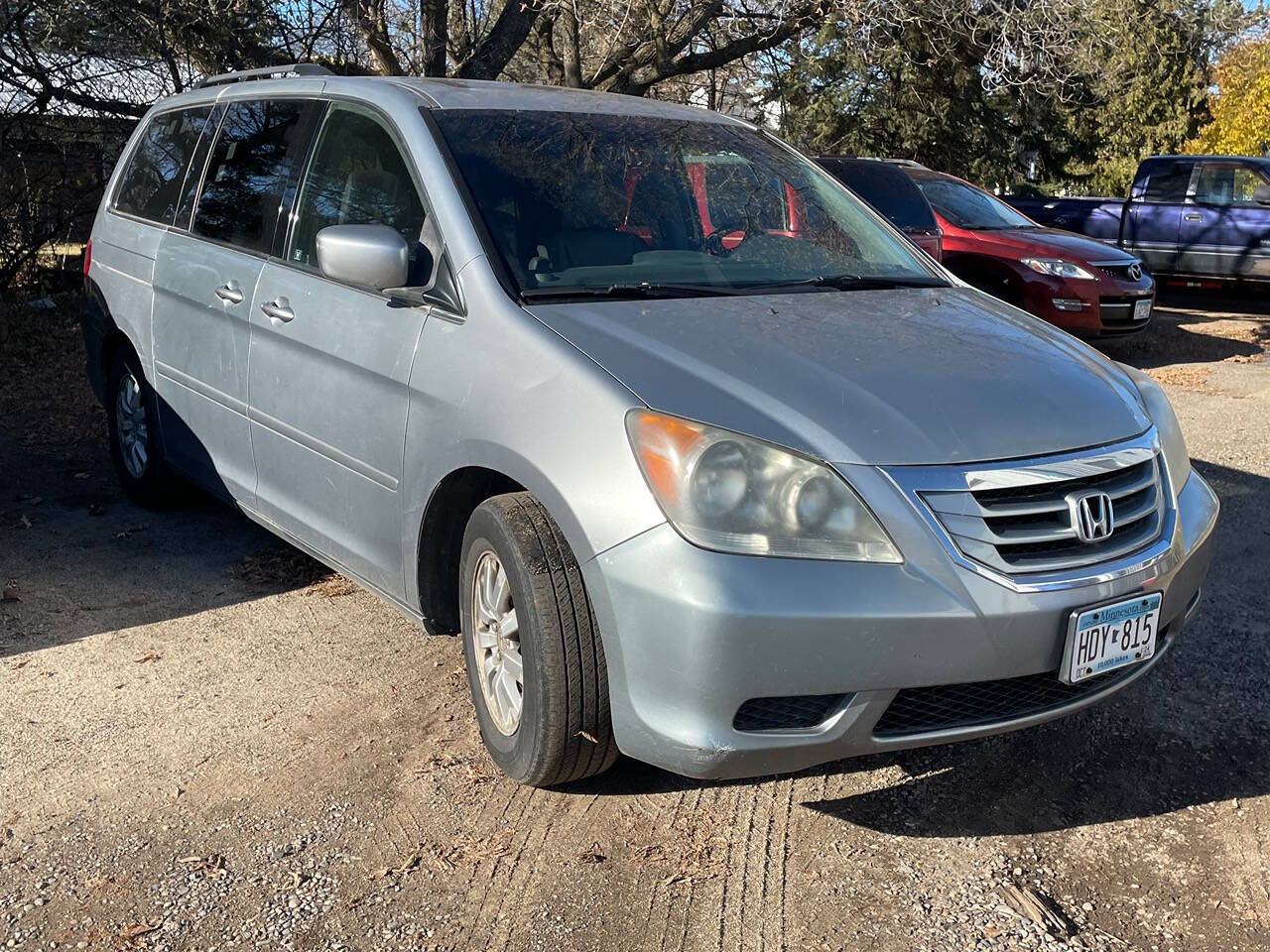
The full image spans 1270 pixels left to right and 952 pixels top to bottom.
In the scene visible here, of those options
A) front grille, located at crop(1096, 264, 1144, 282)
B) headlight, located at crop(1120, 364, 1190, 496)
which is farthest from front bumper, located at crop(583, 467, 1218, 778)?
front grille, located at crop(1096, 264, 1144, 282)

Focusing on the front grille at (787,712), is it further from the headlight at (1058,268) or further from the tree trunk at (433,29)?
the tree trunk at (433,29)

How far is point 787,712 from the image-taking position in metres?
2.77

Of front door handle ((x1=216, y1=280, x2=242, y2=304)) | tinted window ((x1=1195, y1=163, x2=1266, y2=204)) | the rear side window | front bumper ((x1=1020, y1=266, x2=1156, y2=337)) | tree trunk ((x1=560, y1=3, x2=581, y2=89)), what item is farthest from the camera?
tinted window ((x1=1195, y1=163, x2=1266, y2=204))

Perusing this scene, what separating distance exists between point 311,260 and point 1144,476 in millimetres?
2631

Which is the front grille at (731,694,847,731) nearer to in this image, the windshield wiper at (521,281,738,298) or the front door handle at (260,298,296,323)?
the windshield wiper at (521,281,738,298)

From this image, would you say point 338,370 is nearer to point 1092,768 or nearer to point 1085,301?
point 1092,768

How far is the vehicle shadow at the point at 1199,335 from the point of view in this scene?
36.5 ft

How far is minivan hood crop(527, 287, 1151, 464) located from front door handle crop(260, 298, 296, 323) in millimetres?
1136

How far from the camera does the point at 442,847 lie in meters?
3.06

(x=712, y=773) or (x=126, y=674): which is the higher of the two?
(x=712, y=773)

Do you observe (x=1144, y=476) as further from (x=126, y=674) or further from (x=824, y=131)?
(x=824, y=131)

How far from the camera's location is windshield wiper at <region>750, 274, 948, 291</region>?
381cm

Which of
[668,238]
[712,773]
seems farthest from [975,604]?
[668,238]

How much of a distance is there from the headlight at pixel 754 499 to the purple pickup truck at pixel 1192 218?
12859 millimetres
